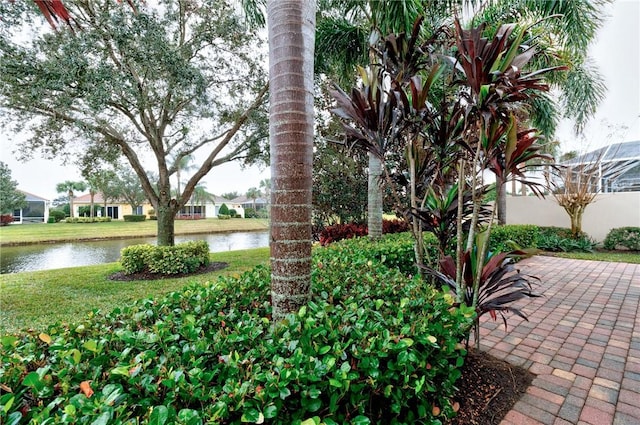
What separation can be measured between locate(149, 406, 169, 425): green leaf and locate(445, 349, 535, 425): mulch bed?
5.61ft

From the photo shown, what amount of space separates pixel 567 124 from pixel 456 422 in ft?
39.0

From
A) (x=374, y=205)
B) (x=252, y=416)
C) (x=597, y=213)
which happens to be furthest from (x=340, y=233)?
(x=597, y=213)

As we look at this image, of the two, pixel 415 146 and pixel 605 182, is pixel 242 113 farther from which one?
pixel 605 182

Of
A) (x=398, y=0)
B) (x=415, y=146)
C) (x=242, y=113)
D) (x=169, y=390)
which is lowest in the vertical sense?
(x=169, y=390)

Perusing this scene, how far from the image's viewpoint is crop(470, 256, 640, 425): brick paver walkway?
2107 mm

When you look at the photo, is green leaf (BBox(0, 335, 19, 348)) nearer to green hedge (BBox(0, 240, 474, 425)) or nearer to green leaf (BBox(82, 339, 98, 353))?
green hedge (BBox(0, 240, 474, 425))

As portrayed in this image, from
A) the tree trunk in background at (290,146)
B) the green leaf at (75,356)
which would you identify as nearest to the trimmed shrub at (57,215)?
the green leaf at (75,356)

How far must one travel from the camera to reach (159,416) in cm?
95

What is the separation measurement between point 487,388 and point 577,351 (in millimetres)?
1382

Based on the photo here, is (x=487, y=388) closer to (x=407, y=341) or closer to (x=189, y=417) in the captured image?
(x=407, y=341)

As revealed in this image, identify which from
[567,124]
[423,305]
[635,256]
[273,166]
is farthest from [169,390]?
[567,124]

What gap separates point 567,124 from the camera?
1028cm

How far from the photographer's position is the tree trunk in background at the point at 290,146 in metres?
1.77

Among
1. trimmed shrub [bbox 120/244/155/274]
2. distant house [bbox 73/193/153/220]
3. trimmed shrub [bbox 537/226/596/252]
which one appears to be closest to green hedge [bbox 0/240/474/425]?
trimmed shrub [bbox 120/244/155/274]
